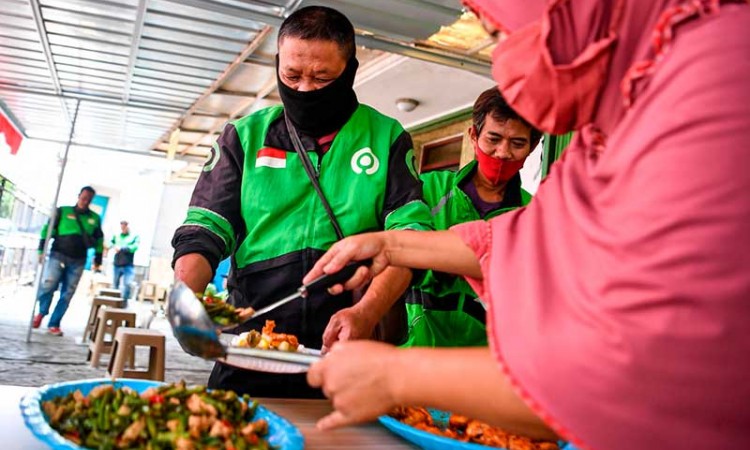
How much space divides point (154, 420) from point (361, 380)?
495mm

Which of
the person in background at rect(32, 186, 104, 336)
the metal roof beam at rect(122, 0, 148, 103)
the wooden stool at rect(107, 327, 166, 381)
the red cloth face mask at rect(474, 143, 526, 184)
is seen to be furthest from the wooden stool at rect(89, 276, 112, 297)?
the red cloth face mask at rect(474, 143, 526, 184)

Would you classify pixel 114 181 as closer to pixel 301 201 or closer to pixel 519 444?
pixel 301 201

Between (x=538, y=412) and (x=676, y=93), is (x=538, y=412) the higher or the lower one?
the lower one

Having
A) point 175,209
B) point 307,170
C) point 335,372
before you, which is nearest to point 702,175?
point 335,372

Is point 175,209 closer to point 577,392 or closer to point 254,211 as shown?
point 254,211

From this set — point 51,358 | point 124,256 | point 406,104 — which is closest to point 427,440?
point 406,104

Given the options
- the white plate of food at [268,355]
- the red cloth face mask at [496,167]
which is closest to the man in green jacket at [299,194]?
the white plate of food at [268,355]

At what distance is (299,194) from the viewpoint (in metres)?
1.96

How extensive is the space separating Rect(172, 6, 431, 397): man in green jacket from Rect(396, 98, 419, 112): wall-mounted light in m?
5.75

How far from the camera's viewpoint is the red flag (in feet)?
28.3

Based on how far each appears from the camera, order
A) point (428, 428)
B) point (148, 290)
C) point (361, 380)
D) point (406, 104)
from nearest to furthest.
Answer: point (361, 380)
point (428, 428)
point (406, 104)
point (148, 290)

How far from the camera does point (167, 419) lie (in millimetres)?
1215

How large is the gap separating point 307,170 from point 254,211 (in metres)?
0.21

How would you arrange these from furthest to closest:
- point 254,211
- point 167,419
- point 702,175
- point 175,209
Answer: point 175,209
point 254,211
point 167,419
point 702,175
